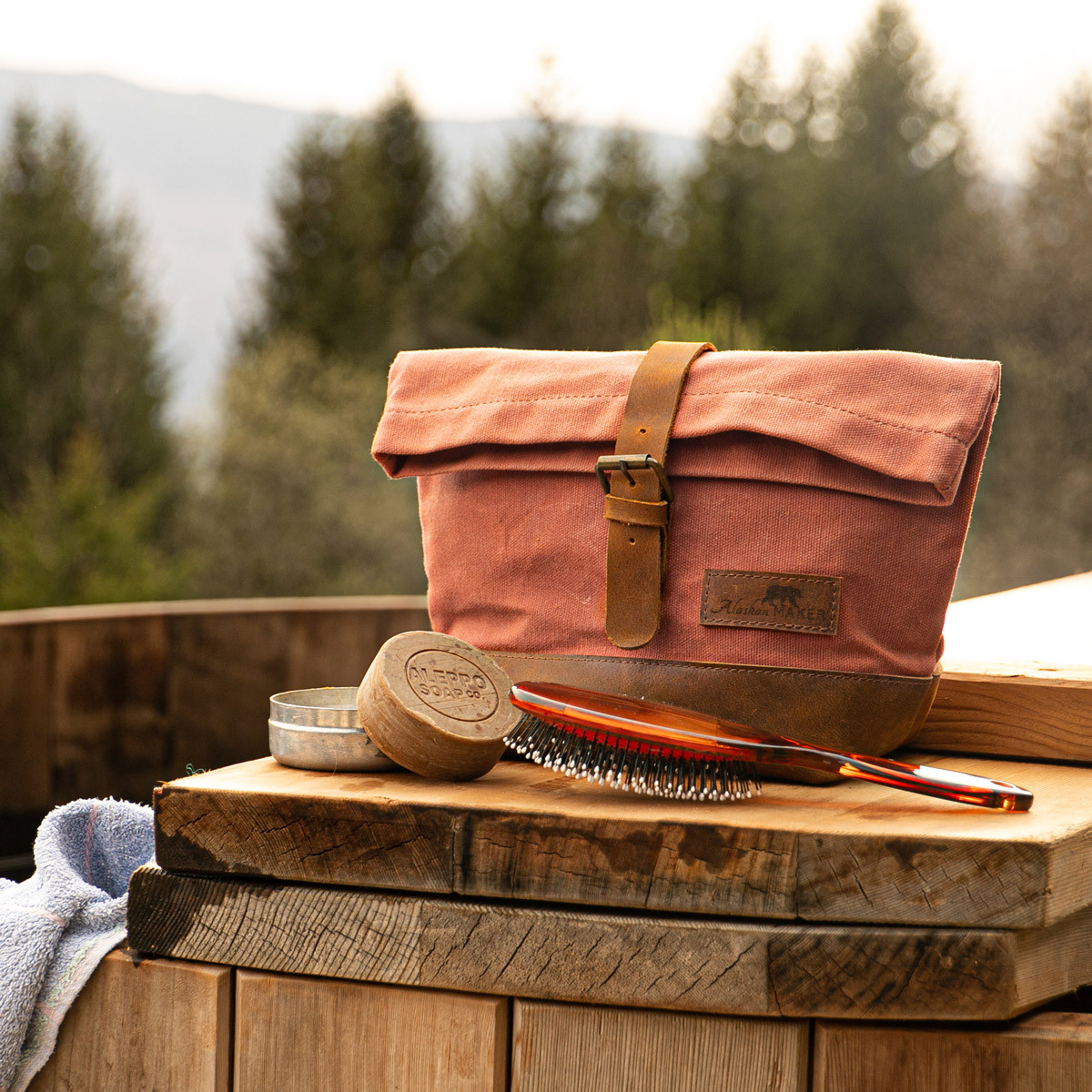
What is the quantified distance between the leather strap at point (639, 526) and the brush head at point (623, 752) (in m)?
0.10

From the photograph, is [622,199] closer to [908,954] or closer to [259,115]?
[259,115]

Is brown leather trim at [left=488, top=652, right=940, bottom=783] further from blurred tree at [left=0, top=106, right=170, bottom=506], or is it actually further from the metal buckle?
blurred tree at [left=0, top=106, right=170, bottom=506]

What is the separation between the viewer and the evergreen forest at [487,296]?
10.6 m

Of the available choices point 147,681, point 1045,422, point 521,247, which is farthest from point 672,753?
point 521,247

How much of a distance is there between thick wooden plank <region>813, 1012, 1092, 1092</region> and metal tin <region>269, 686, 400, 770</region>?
0.31 meters

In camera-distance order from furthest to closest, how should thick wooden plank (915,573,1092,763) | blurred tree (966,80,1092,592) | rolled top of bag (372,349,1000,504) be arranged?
blurred tree (966,80,1092,592)
thick wooden plank (915,573,1092,763)
rolled top of bag (372,349,1000,504)

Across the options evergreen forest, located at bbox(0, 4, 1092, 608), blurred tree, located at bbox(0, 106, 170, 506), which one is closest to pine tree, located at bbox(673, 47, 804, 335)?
evergreen forest, located at bbox(0, 4, 1092, 608)

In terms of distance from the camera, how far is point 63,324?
11.5 metres

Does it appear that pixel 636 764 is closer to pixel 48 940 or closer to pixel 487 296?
pixel 48 940

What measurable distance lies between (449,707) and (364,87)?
1380cm

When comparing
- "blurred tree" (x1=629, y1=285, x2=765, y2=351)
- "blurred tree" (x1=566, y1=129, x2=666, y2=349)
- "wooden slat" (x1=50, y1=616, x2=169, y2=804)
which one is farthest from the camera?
"blurred tree" (x1=566, y1=129, x2=666, y2=349)

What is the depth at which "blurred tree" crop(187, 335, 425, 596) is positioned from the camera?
11875 mm

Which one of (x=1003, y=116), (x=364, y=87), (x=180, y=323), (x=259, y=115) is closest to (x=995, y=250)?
(x=1003, y=116)

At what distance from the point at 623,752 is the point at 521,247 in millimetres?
12458
